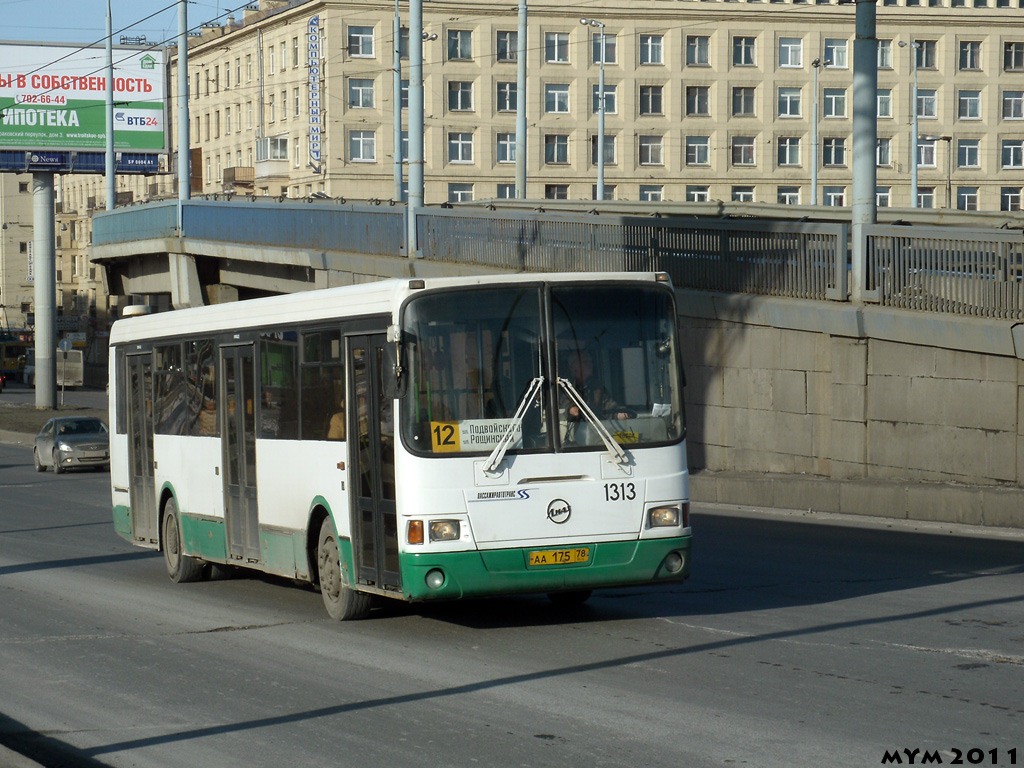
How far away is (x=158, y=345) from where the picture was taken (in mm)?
15914

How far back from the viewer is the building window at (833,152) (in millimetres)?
93562

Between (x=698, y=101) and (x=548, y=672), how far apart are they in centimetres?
8631

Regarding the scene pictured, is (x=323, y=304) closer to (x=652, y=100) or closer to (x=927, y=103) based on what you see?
(x=652, y=100)

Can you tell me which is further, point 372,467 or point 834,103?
point 834,103

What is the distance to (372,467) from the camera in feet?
36.7

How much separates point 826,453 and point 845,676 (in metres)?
13.6

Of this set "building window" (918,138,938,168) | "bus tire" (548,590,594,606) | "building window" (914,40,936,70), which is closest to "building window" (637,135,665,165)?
"building window" (918,138,938,168)

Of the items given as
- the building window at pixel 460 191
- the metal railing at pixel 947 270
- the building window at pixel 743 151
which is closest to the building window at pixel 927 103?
the building window at pixel 743 151

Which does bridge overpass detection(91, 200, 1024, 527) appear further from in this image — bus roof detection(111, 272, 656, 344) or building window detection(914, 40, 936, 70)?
A: building window detection(914, 40, 936, 70)

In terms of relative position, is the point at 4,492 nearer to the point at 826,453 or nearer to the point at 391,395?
the point at 826,453

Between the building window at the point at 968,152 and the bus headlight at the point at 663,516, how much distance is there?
3454 inches

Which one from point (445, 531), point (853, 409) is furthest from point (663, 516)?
point (853, 409)

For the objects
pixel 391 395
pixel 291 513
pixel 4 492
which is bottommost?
pixel 4 492

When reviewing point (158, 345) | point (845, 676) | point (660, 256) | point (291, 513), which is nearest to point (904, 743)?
point (845, 676)
